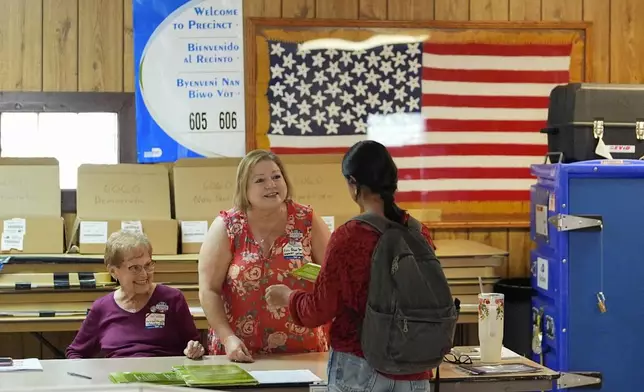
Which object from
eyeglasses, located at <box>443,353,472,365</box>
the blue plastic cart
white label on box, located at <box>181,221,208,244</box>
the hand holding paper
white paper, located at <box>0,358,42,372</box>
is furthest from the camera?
white label on box, located at <box>181,221,208,244</box>

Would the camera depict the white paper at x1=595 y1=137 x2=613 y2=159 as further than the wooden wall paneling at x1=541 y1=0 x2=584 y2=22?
No

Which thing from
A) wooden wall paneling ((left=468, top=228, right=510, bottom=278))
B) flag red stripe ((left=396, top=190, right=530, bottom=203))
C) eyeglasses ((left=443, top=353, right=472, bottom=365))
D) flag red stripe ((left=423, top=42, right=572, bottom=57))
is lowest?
eyeglasses ((left=443, top=353, right=472, bottom=365))

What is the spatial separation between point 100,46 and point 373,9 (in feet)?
5.04

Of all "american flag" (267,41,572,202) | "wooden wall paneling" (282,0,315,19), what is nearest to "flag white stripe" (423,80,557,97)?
"american flag" (267,41,572,202)

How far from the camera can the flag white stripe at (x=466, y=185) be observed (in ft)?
17.0

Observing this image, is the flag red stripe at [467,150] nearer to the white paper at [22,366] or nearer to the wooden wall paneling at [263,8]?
the wooden wall paneling at [263,8]

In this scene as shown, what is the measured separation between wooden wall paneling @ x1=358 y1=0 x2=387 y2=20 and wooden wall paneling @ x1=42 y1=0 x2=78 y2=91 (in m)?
1.58

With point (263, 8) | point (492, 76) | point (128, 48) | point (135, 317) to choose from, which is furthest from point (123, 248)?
point (492, 76)

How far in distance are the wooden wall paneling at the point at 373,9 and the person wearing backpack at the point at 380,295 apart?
9.22ft

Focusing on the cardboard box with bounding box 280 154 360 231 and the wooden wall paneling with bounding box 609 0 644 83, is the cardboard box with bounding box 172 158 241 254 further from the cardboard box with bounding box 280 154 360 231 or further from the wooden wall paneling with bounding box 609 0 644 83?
the wooden wall paneling with bounding box 609 0 644 83

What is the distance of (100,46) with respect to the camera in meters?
4.94

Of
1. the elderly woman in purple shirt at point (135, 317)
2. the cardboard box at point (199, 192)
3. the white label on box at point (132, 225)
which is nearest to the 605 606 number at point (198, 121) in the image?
the cardboard box at point (199, 192)

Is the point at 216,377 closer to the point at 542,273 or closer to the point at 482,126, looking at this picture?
the point at 542,273

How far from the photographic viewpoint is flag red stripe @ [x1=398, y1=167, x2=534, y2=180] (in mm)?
5180
